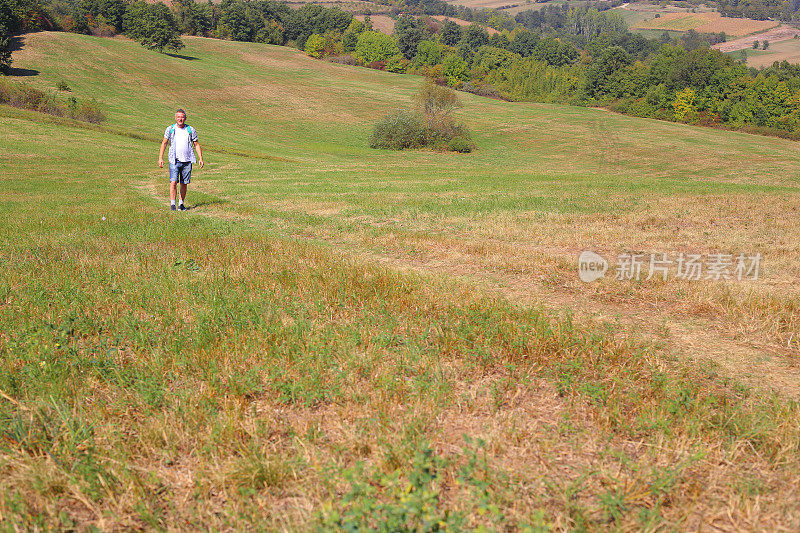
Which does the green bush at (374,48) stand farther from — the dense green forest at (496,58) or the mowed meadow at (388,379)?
the mowed meadow at (388,379)

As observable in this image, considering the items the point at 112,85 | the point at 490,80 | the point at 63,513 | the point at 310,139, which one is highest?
the point at 490,80

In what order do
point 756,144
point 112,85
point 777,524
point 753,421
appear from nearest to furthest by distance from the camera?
point 777,524 < point 753,421 < point 756,144 < point 112,85

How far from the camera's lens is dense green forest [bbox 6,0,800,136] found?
98.6 m

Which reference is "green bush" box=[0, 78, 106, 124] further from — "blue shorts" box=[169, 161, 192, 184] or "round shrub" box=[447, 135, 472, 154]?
"blue shorts" box=[169, 161, 192, 184]

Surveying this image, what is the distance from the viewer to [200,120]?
7162cm

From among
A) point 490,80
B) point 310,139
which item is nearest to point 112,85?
point 310,139

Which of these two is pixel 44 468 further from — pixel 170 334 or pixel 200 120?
pixel 200 120

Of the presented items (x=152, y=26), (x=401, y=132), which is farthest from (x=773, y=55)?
(x=152, y=26)

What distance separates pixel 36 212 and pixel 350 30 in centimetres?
16496

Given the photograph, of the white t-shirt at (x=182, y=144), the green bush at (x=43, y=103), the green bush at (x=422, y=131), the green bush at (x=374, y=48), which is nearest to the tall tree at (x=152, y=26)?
the green bush at (x=374, y=48)

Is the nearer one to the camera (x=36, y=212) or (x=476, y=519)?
(x=476, y=519)

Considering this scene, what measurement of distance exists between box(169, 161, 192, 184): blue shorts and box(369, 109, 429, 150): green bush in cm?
5261

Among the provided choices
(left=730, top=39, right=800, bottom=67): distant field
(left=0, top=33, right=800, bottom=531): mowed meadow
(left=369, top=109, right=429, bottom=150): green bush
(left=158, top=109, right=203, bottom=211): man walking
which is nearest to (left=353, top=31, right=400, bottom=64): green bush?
(left=369, top=109, right=429, bottom=150): green bush

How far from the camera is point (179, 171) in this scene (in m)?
15.5
